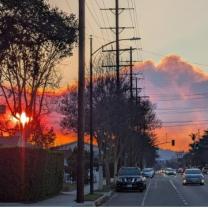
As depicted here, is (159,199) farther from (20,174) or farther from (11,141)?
(20,174)

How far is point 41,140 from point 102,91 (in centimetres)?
959

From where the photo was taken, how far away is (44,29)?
78.1ft

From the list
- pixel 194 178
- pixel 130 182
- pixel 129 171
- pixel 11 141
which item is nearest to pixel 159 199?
pixel 11 141

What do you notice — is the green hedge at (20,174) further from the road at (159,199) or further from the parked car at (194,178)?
the parked car at (194,178)

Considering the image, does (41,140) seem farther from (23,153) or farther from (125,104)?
(23,153)

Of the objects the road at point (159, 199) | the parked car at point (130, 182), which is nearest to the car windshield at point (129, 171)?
the parked car at point (130, 182)

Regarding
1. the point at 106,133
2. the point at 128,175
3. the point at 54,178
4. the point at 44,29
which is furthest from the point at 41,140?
the point at 44,29

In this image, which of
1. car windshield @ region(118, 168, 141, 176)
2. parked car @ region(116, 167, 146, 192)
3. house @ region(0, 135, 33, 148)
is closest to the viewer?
house @ region(0, 135, 33, 148)

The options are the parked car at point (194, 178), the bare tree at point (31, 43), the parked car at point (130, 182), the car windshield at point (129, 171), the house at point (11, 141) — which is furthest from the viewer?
the parked car at point (194, 178)

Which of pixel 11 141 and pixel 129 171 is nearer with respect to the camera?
pixel 11 141

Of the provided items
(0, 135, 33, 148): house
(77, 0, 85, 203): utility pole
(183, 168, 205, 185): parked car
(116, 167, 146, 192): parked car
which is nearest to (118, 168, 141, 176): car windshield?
(116, 167, 146, 192): parked car

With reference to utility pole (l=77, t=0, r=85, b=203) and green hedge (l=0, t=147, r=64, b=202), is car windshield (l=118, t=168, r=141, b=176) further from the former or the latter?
utility pole (l=77, t=0, r=85, b=203)

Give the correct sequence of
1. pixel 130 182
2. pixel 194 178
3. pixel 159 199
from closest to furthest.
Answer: pixel 159 199 → pixel 130 182 → pixel 194 178

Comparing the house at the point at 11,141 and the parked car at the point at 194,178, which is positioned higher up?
the house at the point at 11,141
